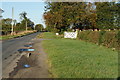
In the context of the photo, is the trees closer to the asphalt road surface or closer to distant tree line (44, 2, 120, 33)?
distant tree line (44, 2, 120, 33)

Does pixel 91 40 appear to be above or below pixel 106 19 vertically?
below

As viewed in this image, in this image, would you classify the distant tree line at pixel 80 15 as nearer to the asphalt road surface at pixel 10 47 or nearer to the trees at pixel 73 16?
the trees at pixel 73 16

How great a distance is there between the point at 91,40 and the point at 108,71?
15176 mm

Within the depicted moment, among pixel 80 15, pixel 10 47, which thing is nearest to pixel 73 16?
pixel 80 15

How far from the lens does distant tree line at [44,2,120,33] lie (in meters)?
40.7

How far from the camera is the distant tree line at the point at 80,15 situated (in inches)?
1601

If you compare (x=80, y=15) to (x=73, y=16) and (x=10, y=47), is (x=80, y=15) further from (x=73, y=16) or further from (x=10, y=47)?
(x=10, y=47)

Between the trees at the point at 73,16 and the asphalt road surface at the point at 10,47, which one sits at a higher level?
the trees at the point at 73,16

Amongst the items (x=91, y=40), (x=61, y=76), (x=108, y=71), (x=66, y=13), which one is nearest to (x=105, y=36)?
(x=91, y=40)

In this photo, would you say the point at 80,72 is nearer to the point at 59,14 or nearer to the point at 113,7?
the point at 59,14

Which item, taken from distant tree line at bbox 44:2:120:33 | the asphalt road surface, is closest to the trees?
distant tree line at bbox 44:2:120:33

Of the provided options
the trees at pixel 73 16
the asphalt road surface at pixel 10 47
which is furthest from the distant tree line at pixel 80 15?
the asphalt road surface at pixel 10 47

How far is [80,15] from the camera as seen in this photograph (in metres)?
40.6

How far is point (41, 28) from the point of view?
6398 inches
